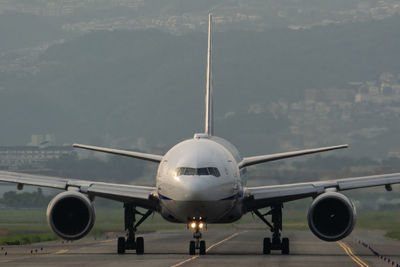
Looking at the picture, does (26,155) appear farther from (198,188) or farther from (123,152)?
(198,188)

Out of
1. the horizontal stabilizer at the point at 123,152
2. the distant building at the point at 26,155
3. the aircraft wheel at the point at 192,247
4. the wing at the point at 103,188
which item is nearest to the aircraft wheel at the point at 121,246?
the wing at the point at 103,188

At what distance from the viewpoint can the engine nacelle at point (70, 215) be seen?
116 ft

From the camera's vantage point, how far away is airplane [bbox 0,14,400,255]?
110 ft

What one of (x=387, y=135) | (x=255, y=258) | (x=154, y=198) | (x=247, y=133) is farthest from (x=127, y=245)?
(x=387, y=135)

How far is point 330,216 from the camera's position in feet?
117

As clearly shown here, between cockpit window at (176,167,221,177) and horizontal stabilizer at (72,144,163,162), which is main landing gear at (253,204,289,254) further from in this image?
cockpit window at (176,167,221,177)

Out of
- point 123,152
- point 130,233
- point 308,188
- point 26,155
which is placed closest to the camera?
point 308,188

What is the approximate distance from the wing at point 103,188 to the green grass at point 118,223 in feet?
74.2

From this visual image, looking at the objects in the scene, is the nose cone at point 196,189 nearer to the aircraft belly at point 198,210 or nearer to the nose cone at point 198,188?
the nose cone at point 198,188

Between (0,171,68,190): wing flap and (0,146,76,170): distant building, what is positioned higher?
(0,146,76,170): distant building

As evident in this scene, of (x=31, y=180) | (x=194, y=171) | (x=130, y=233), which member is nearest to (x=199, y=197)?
(x=194, y=171)

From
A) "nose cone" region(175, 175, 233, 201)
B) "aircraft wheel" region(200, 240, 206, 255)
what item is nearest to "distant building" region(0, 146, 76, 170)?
"aircraft wheel" region(200, 240, 206, 255)

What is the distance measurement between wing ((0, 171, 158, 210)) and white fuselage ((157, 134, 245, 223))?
2.96 feet

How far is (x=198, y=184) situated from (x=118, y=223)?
40.0 metres
